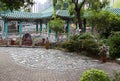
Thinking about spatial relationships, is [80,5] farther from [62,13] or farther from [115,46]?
[115,46]

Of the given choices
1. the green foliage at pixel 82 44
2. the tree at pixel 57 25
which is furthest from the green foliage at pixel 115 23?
the green foliage at pixel 82 44

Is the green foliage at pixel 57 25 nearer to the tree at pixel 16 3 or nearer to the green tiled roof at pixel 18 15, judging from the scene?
the green tiled roof at pixel 18 15

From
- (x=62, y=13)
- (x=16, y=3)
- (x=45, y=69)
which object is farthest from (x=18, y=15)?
(x=16, y=3)

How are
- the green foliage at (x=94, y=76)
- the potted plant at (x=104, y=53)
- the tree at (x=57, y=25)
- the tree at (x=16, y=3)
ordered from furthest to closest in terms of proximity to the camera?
the tree at (x=57, y=25)
the potted plant at (x=104, y=53)
the tree at (x=16, y=3)
the green foliage at (x=94, y=76)

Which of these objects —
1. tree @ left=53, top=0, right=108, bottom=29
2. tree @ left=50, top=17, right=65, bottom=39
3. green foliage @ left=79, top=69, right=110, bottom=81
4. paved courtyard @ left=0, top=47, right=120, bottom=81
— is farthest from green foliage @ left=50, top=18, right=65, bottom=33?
green foliage @ left=79, top=69, right=110, bottom=81

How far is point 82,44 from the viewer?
1833cm

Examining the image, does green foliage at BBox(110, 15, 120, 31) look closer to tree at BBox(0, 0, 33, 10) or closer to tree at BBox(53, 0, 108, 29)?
tree at BBox(53, 0, 108, 29)

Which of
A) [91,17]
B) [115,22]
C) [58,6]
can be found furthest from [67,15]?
[115,22]

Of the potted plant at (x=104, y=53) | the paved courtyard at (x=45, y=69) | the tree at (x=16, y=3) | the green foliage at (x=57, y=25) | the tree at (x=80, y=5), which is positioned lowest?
the paved courtyard at (x=45, y=69)

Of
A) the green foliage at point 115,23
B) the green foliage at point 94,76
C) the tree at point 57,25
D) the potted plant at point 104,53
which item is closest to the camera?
the green foliage at point 94,76

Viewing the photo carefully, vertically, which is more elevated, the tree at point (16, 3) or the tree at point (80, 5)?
the tree at point (80, 5)

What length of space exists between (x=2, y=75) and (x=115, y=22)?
53.5 ft

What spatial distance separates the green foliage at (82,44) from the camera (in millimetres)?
17875

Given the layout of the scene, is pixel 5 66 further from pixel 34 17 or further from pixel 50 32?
pixel 34 17
